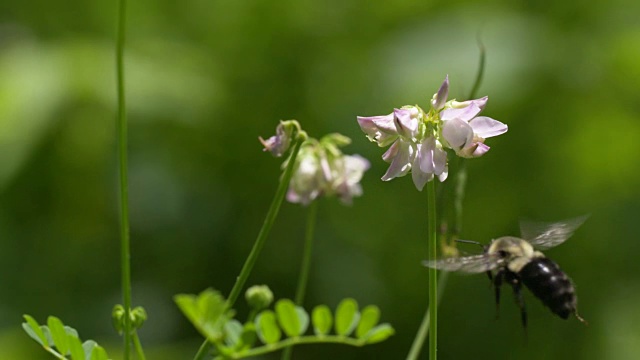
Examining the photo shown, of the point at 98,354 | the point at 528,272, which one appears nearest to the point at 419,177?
the point at 528,272

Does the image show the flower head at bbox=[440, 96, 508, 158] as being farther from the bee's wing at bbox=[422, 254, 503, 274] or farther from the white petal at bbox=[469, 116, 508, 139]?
the bee's wing at bbox=[422, 254, 503, 274]

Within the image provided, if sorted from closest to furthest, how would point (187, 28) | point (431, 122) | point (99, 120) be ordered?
point (431, 122), point (99, 120), point (187, 28)

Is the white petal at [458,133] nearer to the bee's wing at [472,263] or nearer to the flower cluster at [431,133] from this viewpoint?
the flower cluster at [431,133]

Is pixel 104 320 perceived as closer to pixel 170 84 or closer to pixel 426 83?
pixel 170 84

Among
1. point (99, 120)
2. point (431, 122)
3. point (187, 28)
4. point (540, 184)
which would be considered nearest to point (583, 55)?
point (540, 184)

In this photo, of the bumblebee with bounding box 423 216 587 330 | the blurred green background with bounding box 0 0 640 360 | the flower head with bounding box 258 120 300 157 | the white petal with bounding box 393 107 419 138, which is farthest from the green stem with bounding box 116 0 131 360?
the blurred green background with bounding box 0 0 640 360

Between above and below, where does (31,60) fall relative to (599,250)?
above
